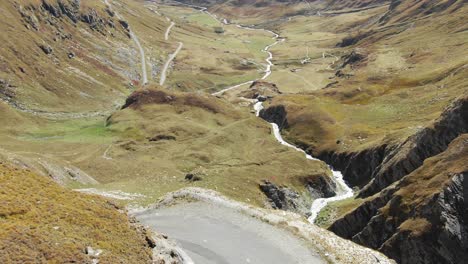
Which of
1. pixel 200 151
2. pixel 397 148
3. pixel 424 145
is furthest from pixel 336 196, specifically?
pixel 200 151

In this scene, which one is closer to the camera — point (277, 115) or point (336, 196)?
point (336, 196)

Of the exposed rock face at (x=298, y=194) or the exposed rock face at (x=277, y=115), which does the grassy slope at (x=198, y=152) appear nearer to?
the exposed rock face at (x=298, y=194)

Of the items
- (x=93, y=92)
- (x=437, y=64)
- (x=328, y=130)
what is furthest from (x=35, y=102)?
(x=437, y=64)

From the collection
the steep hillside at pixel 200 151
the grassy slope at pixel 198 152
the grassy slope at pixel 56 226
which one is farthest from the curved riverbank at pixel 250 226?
the steep hillside at pixel 200 151

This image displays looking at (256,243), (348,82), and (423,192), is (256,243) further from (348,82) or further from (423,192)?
(348,82)

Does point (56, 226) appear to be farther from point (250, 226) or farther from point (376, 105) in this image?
point (376, 105)

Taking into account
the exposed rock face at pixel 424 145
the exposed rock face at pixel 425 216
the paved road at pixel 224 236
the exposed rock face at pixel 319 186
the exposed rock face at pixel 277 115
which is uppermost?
the exposed rock face at pixel 277 115
